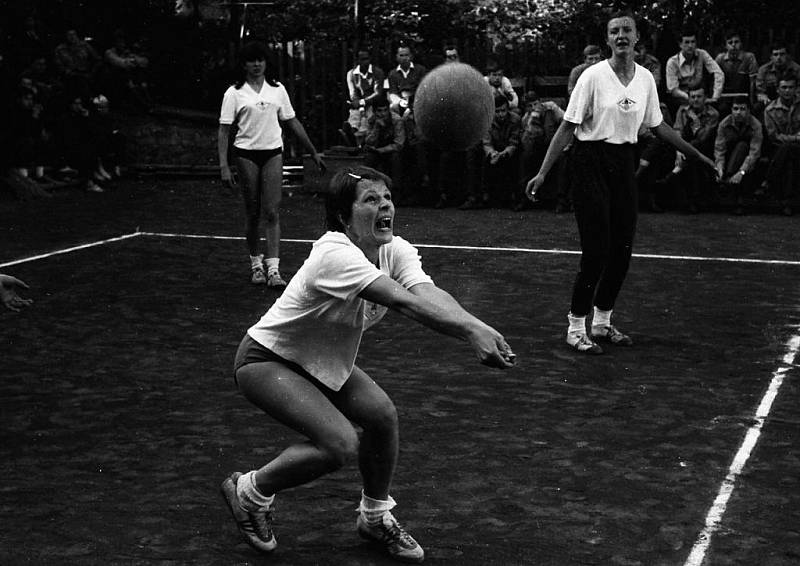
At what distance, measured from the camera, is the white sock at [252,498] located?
511 centimetres

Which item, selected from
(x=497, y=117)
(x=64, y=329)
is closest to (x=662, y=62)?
(x=497, y=117)

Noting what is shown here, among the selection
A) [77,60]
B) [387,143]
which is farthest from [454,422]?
[77,60]

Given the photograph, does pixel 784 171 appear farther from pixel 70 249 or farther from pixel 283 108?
pixel 70 249

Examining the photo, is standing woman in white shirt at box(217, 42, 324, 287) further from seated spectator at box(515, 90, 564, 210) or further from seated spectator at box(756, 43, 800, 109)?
seated spectator at box(756, 43, 800, 109)

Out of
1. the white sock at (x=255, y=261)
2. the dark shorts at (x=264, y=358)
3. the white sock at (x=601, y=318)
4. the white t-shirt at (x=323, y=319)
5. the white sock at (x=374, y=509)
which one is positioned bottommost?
the white sock at (x=255, y=261)

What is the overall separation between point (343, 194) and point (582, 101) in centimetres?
395

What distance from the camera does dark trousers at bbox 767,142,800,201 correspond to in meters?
16.7

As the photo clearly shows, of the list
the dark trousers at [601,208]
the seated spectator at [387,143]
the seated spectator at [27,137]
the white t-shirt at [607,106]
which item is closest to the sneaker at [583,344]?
the dark trousers at [601,208]

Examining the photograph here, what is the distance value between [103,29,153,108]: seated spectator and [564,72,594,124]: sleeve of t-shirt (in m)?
15.0

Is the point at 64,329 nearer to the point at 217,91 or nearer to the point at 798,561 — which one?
the point at 798,561

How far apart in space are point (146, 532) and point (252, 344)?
0.92m

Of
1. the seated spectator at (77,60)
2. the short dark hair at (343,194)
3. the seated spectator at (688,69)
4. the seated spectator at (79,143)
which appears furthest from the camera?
the seated spectator at (77,60)

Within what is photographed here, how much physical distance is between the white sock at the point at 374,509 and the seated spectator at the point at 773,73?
13363 millimetres

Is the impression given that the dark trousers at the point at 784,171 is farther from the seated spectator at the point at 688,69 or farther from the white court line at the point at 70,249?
the white court line at the point at 70,249
